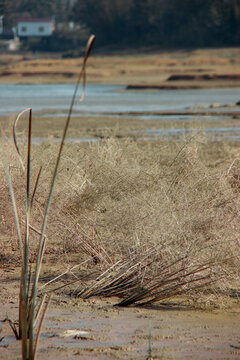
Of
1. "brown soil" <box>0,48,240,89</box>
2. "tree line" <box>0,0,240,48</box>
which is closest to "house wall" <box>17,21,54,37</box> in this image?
"tree line" <box>0,0,240,48</box>

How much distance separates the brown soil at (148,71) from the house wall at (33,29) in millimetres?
31887

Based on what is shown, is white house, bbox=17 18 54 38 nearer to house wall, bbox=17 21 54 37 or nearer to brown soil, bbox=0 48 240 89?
house wall, bbox=17 21 54 37

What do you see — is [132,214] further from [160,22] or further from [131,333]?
[160,22]

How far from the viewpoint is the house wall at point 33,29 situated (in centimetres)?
10050

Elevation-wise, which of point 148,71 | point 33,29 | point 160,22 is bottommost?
point 148,71

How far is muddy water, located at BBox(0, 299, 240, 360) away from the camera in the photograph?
3947 millimetres

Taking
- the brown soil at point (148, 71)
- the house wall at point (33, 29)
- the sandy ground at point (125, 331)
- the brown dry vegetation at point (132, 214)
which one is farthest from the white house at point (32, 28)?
the sandy ground at point (125, 331)

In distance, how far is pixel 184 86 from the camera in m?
44.6

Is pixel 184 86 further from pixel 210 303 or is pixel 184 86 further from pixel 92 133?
pixel 210 303

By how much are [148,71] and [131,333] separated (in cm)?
5524

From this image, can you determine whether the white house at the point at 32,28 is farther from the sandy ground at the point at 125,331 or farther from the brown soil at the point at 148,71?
the sandy ground at the point at 125,331

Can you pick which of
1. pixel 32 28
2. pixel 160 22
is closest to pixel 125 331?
pixel 160 22

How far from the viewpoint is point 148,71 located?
58.6 metres

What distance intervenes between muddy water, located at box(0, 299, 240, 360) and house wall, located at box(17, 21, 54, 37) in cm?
9842
